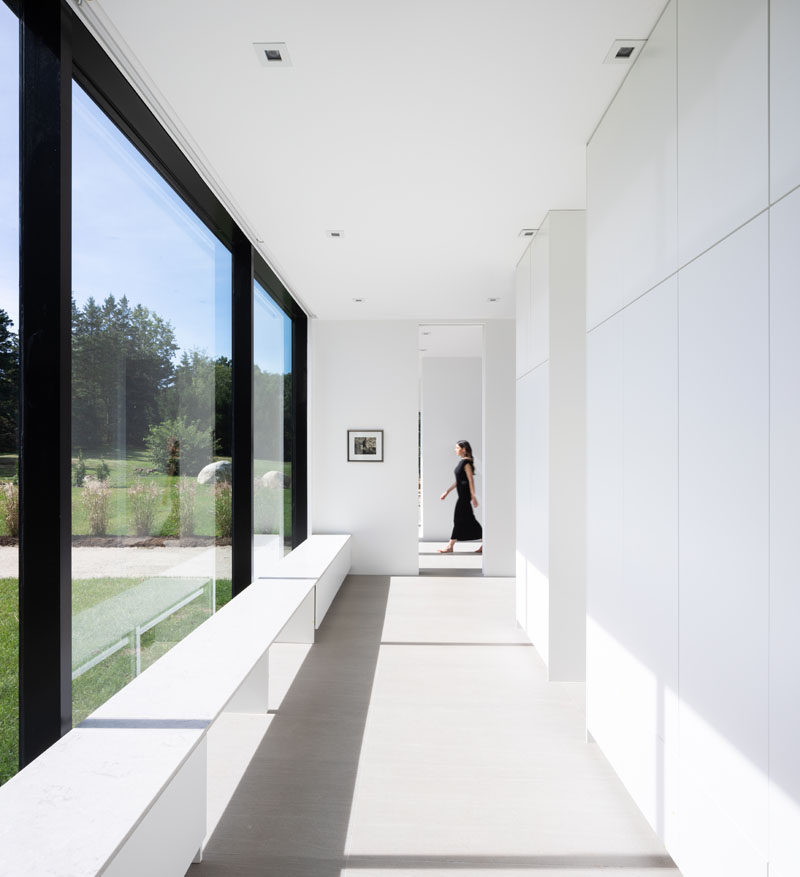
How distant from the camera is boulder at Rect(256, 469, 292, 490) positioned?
18.5 feet

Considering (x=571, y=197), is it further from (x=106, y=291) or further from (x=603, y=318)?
(x=106, y=291)

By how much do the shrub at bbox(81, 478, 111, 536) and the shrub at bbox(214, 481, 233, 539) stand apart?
1477 mm

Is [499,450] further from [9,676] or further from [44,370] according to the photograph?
[9,676]

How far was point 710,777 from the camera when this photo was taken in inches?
78.8

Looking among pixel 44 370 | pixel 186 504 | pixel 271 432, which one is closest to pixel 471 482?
pixel 271 432

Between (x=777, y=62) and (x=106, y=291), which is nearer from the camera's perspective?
(x=777, y=62)

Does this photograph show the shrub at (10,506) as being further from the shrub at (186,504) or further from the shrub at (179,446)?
the shrub at (186,504)

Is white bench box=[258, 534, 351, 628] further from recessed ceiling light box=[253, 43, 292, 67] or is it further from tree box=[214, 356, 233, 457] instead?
recessed ceiling light box=[253, 43, 292, 67]

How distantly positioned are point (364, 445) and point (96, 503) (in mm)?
5536

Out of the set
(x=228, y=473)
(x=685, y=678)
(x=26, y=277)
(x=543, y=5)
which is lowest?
(x=685, y=678)

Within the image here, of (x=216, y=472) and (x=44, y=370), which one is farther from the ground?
(x=44, y=370)

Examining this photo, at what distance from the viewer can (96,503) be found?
2658 mm

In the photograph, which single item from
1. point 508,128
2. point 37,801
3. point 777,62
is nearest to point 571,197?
point 508,128

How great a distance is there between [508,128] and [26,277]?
2201 millimetres
